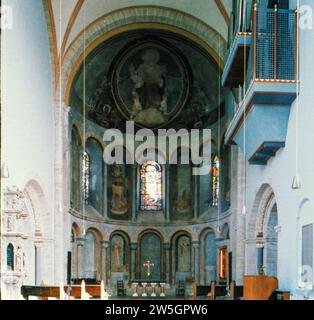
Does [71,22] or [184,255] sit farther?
[184,255]

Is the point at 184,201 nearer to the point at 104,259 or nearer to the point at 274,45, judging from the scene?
the point at 104,259

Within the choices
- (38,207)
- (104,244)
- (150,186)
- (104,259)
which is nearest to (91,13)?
(38,207)

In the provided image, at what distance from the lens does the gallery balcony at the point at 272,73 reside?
13719 mm

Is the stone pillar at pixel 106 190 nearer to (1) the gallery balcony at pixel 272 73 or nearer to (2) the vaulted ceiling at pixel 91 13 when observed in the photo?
(2) the vaulted ceiling at pixel 91 13

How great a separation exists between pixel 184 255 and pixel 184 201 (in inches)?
102

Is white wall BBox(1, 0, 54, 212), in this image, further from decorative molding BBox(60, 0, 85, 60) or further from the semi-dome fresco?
the semi-dome fresco

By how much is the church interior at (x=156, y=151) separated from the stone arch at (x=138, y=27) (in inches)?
2.0

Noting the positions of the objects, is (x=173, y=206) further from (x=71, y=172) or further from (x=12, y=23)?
(x=12, y=23)

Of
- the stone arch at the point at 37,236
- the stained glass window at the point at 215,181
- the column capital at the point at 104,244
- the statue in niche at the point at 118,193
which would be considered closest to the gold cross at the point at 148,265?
the column capital at the point at 104,244

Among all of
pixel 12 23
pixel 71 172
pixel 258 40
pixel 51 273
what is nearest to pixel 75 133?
pixel 71 172

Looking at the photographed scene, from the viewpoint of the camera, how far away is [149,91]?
2742 cm

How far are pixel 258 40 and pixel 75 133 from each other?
38.7 feet

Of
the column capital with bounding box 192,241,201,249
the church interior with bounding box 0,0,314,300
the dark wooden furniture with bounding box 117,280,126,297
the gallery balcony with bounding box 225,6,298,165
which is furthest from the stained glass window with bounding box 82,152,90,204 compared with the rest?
the gallery balcony with bounding box 225,6,298,165

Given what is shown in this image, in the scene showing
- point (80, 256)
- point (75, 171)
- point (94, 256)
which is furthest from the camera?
point (94, 256)
